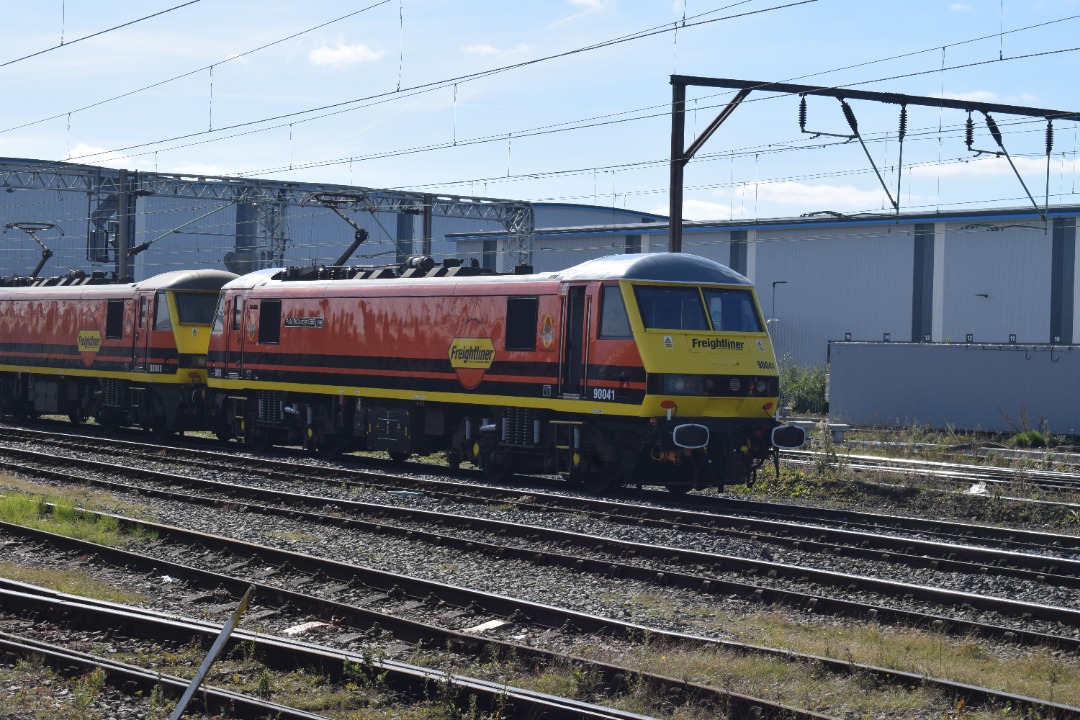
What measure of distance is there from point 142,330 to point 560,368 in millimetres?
13041

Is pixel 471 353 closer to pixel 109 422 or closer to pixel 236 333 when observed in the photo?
pixel 236 333

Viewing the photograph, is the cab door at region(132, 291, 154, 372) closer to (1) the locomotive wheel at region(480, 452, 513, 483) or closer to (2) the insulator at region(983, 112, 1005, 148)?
(1) the locomotive wheel at region(480, 452, 513, 483)

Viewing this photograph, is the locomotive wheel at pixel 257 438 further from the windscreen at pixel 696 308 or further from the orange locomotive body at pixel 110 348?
the windscreen at pixel 696 308

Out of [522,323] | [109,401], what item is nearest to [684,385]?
[522,323]

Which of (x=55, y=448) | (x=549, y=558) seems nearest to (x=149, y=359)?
(x=55, y=448)

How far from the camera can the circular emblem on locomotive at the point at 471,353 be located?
19.9m

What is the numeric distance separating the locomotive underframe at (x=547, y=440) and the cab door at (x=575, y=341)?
500 millimetres

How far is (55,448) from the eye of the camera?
83.8 feet

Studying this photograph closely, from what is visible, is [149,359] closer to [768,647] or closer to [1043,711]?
[768,647]

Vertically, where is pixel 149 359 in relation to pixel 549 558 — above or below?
above

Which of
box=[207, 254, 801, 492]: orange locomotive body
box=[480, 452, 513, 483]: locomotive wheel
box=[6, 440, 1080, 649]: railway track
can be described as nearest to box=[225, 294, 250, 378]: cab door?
box=[207, 254, 801, 492]: orange locomotive body

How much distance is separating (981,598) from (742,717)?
4.38 meters

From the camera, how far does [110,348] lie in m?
29.0

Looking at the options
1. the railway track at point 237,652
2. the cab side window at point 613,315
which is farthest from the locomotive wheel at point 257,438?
the railway track at point 237,652
